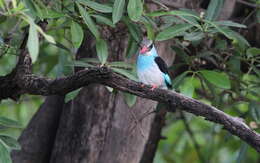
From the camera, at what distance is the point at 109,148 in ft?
16.8

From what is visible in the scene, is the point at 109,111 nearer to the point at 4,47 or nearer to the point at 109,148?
the point at 109,148

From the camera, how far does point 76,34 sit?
12.8ft

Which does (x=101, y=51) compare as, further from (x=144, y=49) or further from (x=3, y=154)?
(x=3, y=154)

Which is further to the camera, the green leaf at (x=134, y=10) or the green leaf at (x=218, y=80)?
the green leaf at (x=218, y=80)

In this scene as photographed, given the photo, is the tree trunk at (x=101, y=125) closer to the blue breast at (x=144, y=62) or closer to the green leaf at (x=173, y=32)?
the blue breast at (x=144, y=62)

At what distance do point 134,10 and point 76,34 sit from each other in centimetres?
42

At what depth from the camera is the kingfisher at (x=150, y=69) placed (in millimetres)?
4727

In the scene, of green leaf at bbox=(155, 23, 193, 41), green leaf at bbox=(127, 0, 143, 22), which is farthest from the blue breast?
green leaf at bbox=(127, 0, 143, 22)

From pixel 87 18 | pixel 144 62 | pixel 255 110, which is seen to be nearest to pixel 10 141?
pixel 87 18

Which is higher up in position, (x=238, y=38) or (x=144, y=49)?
(x=238, y=38)

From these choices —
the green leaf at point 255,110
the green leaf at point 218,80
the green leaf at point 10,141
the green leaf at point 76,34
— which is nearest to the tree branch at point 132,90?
the green leaf at point 76,34

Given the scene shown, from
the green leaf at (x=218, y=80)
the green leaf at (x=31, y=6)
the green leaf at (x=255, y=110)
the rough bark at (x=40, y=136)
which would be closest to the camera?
the green leaf at (x=31, y=6)

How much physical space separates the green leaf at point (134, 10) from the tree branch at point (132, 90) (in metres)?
0.36

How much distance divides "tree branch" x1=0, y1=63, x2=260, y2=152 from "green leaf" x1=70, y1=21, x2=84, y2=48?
220 millimetres
